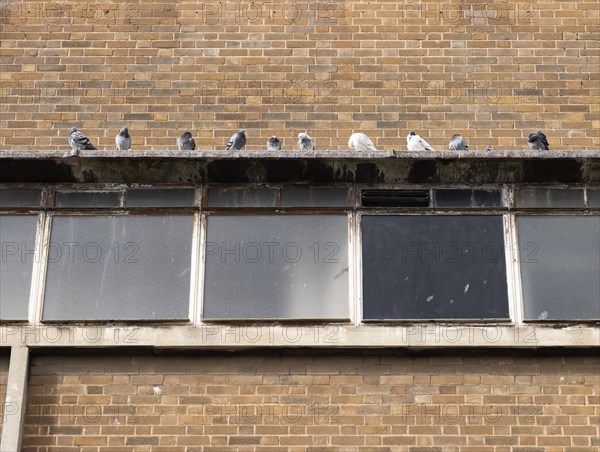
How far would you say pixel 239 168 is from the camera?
13.4 meters

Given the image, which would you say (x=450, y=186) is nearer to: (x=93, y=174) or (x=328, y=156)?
(x=328, y=156)

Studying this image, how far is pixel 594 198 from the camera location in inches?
529

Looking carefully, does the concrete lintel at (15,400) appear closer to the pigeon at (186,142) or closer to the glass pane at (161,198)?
the glass pane at (161,198)

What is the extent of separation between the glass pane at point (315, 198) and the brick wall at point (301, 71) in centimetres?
140

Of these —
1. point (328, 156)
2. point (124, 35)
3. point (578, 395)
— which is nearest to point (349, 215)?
point (328, 156)

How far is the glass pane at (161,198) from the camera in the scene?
13453 millimetres

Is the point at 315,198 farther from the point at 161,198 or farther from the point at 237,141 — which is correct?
the point at 161,198

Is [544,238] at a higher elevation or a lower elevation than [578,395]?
higher

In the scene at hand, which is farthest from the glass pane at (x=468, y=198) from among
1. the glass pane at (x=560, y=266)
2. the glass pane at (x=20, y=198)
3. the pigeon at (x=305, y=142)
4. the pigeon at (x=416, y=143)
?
the glass pane at (x=20, y=198)

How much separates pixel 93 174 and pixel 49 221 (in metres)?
0.60

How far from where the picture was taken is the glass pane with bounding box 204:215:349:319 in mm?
12875

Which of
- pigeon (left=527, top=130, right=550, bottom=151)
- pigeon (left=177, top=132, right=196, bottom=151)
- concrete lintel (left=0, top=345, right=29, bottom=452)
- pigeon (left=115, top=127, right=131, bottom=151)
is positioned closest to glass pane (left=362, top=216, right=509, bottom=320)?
pigeon (left=527, top=130, right=550, bottom=151)

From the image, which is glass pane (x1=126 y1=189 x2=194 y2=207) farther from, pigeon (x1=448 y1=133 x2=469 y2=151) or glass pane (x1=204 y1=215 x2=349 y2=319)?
pigeon (x1=448 y1=133 x2=469 y2=151)

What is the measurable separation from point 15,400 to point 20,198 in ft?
6.75
